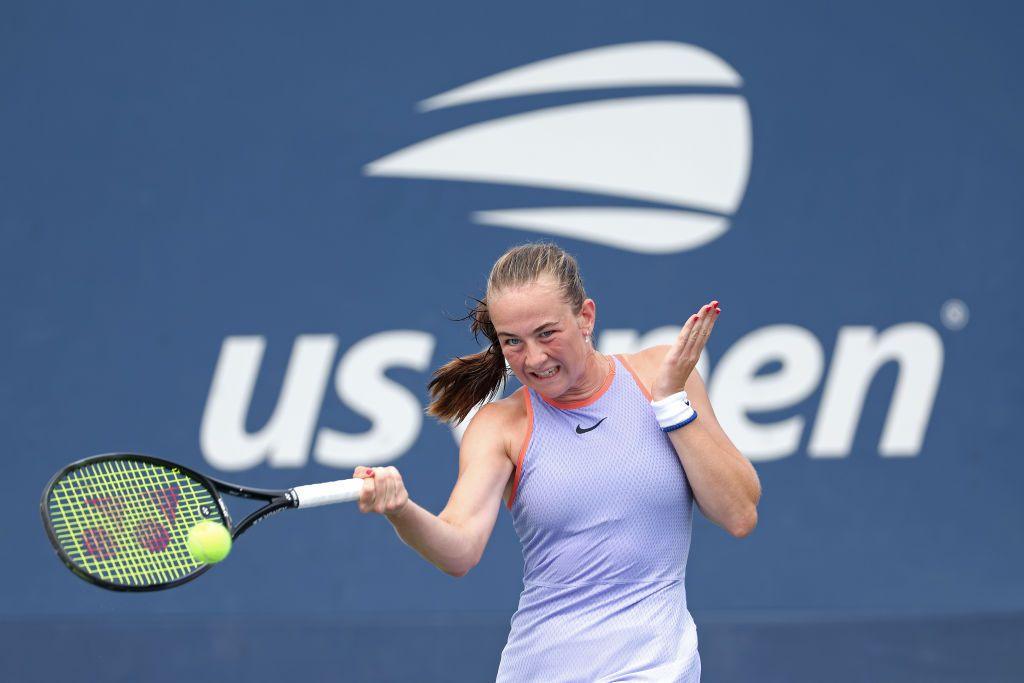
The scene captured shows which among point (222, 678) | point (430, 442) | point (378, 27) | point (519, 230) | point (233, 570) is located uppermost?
point (378, 27)

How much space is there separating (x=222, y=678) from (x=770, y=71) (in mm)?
2951

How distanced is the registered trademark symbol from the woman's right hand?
3.43 m

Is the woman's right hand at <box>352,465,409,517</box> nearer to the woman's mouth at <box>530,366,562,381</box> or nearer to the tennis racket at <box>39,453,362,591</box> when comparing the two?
the tennis racket at <box>39,453,362,591</box>

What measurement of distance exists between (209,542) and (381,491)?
322mm

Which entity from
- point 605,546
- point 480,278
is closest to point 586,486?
point 605,546

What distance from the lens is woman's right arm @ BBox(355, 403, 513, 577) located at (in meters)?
2.33

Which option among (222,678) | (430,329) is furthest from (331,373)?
(222,678)

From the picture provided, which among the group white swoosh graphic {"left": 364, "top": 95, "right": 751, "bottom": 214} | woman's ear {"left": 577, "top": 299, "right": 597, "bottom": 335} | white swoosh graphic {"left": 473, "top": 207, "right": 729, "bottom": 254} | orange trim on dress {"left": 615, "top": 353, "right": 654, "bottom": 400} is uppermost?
white swoosh graphic {"left": 364, "top": 95, "right": 751, "bottom": 214}

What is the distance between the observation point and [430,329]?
16.8ft

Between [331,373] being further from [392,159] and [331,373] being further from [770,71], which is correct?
[770,71]

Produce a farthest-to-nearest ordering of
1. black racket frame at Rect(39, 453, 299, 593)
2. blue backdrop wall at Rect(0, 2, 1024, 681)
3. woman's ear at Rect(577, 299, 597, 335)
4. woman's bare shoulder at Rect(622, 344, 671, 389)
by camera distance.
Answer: blue backdrop wall at Rect(0, 2, 1024, 681) < woman's bare shoulder at Rect(622, 344, 671, 389) < woman's ear at Rect(577, 299, 597, 335) < black racket frame at Rect(39, 453, 299, 593)

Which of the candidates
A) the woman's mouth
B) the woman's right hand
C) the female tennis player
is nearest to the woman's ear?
the female tennis player

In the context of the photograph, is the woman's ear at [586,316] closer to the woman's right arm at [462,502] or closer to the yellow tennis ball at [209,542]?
the woman's right arm at [462,502]

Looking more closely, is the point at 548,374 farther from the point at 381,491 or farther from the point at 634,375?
the point at 381,491
